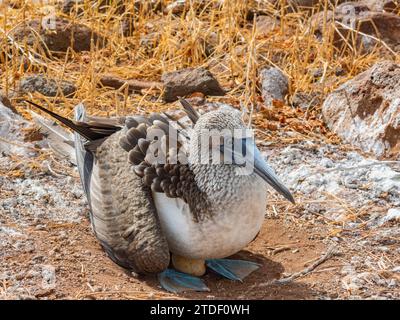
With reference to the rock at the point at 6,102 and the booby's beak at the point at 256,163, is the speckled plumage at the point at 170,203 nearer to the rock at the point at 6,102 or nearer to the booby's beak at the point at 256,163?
the booby's beak at the point at 256,163

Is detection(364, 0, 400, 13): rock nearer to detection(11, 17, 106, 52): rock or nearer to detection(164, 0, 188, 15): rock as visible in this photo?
detection(164, 0, 188, 15): rock

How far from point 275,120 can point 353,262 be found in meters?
2.29

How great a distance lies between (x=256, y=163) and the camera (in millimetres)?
5199

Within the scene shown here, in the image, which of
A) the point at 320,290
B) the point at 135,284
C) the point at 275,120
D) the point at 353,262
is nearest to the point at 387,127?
the point at 275,120

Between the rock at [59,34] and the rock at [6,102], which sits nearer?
the rock at [6,102]

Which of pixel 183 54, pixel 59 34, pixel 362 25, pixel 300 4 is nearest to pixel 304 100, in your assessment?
pixel 183 54

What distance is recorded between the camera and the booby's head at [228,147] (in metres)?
5.21

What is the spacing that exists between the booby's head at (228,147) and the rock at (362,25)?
379cm

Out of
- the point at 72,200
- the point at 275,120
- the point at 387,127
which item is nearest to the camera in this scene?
the point at 72,200

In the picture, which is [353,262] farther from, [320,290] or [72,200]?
[72,200]

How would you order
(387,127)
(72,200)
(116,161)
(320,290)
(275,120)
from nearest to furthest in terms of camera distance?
1. (320,290)
2. (116,161)
3. (72,200)
4. (387,127)
5. (275,120)

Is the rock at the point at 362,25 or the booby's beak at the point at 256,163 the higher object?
the rock at the point at 362,25

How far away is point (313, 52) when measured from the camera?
890 cm

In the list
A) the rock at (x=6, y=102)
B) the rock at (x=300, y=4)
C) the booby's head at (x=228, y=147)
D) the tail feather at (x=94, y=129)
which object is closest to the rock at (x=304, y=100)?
the rock at (x=300, y=4)
